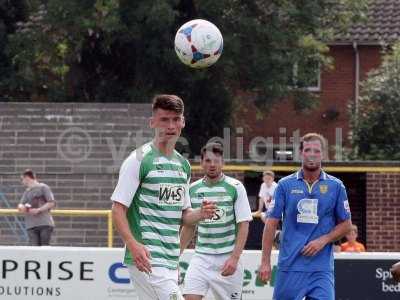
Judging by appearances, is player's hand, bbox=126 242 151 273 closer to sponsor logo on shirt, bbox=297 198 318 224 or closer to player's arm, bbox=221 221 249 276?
sponsor logo on shirt, bbox=297 198 318 224

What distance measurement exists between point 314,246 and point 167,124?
2326 mm

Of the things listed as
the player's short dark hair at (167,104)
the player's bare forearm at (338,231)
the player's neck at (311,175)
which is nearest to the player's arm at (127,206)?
the player's short dark hair at (167,104)

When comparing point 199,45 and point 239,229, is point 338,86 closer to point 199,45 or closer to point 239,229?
point 199,45

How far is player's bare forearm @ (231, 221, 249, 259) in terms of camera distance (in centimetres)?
1101

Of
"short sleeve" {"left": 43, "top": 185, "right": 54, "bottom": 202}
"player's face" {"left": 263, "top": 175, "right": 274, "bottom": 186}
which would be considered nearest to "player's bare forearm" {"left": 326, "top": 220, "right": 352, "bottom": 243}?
"short sleeve" {"left": 43, "top": 185, "right": 54, "bottom": 202}

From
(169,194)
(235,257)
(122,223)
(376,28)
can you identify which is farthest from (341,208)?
(376,28)

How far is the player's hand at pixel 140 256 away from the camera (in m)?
7.63

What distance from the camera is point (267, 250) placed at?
393 inches

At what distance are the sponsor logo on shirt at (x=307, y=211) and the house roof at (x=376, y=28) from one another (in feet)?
86.4

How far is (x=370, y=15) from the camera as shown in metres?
37.6

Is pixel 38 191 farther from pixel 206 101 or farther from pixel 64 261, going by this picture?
pixel 206 101

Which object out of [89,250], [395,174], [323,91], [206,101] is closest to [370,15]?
[323,91]

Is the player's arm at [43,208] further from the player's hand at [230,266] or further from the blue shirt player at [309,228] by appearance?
the blue shirt player at [309,228]

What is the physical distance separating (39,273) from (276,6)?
1783cm
